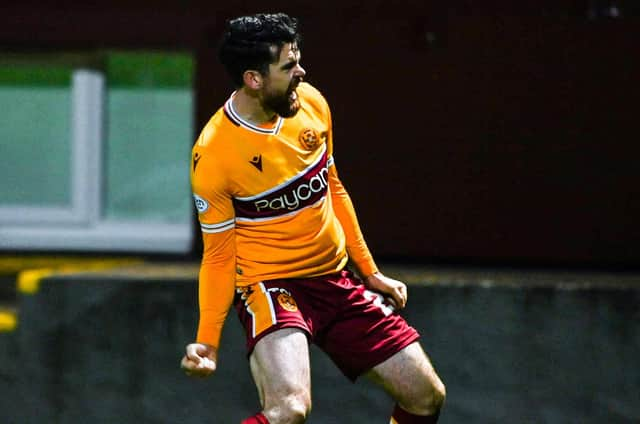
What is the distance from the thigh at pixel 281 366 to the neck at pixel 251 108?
777mm

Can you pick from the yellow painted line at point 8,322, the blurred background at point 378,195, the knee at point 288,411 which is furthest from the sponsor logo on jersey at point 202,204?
the yellow painted line at point 8,322

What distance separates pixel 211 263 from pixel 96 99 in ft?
12.9

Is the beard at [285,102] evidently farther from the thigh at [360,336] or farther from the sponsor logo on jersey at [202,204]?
the thigh at [360,336]

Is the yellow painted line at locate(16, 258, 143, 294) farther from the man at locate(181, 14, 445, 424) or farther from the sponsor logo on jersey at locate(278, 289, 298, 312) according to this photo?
the sponsor logo on jersey at locate(278, 289, 298, 312)

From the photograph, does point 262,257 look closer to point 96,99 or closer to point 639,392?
point 639,392

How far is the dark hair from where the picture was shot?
4.67 meters

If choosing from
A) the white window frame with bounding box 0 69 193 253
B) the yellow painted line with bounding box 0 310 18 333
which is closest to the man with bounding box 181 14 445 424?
the yellow painted line with bounding box 0 310 18 333

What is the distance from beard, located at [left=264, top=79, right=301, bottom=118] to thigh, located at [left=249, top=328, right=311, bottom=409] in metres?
0.80

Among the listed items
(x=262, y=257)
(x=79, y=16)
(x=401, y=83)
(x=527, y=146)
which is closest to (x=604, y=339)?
(x=527, y=146)

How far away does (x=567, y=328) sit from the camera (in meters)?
6.72

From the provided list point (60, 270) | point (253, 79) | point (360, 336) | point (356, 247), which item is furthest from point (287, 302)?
point (60, 270)

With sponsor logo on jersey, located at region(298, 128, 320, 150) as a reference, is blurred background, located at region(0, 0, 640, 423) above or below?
below

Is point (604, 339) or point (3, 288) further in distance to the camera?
point (3, 288)

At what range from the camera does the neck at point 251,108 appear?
15.6ft
